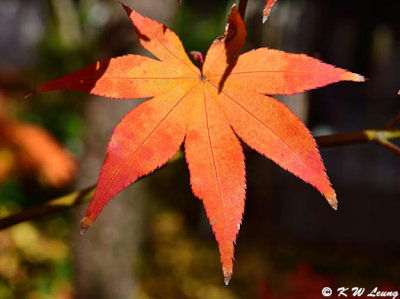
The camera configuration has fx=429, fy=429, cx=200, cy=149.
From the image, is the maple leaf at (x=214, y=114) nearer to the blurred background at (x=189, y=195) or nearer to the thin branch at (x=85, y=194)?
the thin branch at (x=85, y=194)

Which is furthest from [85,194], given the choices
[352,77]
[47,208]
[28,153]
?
[28,153]

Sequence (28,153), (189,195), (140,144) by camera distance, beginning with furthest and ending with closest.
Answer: (189,195), (28,153), (140,144)

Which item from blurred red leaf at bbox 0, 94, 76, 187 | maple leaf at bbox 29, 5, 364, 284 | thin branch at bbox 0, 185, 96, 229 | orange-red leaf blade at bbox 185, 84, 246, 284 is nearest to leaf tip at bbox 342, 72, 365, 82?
maple leaf at bbox 29, 5, 364, 284

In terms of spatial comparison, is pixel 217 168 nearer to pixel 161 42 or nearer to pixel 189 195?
pixel 161 42

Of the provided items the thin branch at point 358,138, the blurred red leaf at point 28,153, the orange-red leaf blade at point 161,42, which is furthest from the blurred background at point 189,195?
the orange-red leaf blade at point 161,42

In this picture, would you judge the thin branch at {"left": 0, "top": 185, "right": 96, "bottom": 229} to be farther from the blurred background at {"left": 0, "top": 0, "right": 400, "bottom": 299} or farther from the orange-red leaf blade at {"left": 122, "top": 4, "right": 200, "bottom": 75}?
the blurred background at {"left": 0, "top": 0, "right": 400, "bottom": 299}
